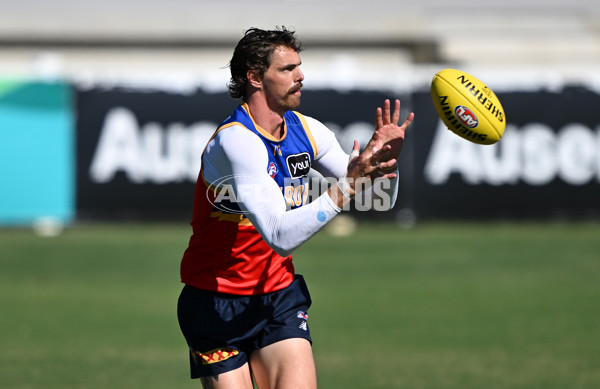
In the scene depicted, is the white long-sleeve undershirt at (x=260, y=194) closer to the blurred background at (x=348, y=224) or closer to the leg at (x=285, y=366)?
the leg at (x=285, y=366)

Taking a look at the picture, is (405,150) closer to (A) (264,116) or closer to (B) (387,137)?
(A) (264,116)

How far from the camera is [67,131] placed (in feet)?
54.5

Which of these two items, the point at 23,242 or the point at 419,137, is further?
the point at 419,137

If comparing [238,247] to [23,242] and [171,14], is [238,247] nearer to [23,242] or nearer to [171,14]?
[23,242]

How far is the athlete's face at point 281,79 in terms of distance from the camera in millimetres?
4898

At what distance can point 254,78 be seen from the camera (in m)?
4.96

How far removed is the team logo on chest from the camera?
4.95 meters

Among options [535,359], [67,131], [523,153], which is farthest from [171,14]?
[535,359]

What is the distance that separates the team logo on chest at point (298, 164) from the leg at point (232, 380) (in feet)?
3.46

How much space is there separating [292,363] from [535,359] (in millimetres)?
4235

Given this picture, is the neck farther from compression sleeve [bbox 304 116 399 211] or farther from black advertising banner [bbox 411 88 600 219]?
black advertising banner [bbox 411 88 600 219]

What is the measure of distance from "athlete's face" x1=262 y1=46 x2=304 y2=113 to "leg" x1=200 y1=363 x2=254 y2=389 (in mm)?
1388

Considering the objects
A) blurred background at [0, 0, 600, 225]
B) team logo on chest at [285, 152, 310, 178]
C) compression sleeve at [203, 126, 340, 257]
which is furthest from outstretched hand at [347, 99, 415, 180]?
blurred background at [0, 0, 600, 225]

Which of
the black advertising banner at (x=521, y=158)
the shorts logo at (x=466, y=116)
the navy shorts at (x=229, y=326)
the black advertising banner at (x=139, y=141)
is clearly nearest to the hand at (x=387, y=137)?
the shorts logo at (x=466, y=116)
